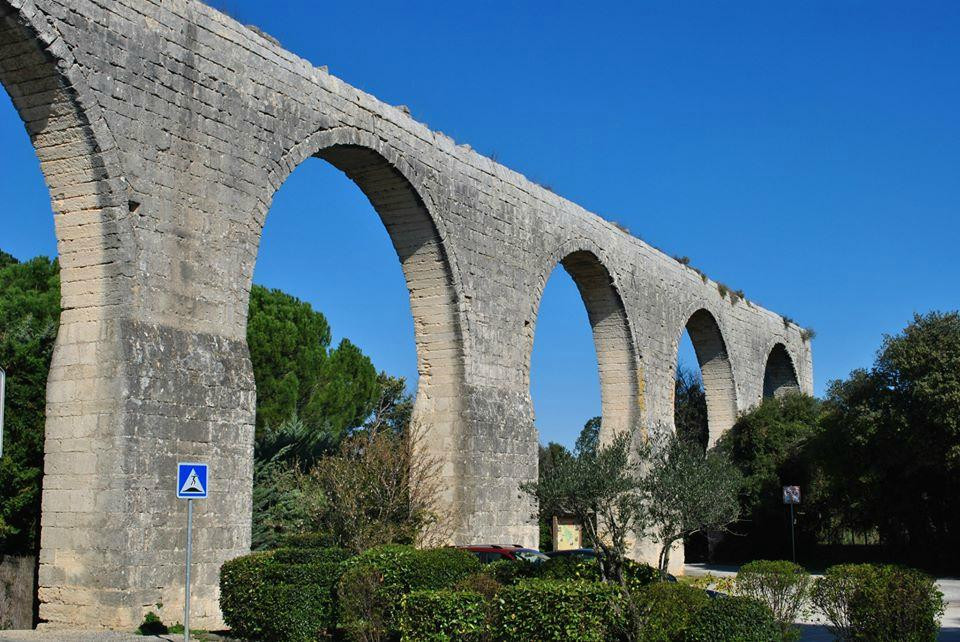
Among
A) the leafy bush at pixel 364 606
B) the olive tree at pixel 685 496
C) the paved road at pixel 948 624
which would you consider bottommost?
the paved road at pixel 948 624

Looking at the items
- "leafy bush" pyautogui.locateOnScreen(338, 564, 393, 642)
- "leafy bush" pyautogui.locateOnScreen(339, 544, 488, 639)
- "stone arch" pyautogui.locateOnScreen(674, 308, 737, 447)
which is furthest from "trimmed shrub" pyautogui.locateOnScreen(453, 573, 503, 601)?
"stone arch" pyautogui.locateOnScreen(674, 308, 737, 447)

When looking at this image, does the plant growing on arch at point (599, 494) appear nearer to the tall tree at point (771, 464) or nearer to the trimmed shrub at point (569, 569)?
the trimmed shrub at point (569, 569)

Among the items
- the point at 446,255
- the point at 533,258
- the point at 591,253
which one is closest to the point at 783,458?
the point at 591,253

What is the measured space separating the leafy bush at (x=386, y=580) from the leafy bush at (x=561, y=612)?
1289mm

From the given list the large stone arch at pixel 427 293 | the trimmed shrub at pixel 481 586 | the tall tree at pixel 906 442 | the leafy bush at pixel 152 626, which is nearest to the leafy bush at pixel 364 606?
the trimmed shrub at pixel 481 586

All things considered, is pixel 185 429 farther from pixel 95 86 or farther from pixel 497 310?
pixel 497 310

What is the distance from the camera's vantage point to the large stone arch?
47.5 ft

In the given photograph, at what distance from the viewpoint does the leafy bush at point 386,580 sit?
9297 millimetres

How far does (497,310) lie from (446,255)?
154 cm

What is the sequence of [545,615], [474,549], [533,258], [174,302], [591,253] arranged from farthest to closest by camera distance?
[591,253], [533,258], [474,549], [174,302], [545,615]

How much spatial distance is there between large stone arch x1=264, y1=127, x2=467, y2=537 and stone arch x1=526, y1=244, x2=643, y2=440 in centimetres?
463

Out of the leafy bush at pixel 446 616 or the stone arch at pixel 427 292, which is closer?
the leafy bush at pixel 446 616

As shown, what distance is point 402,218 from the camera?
49.1 feet

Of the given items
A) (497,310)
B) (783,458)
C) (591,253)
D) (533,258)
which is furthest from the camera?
(783,458)
